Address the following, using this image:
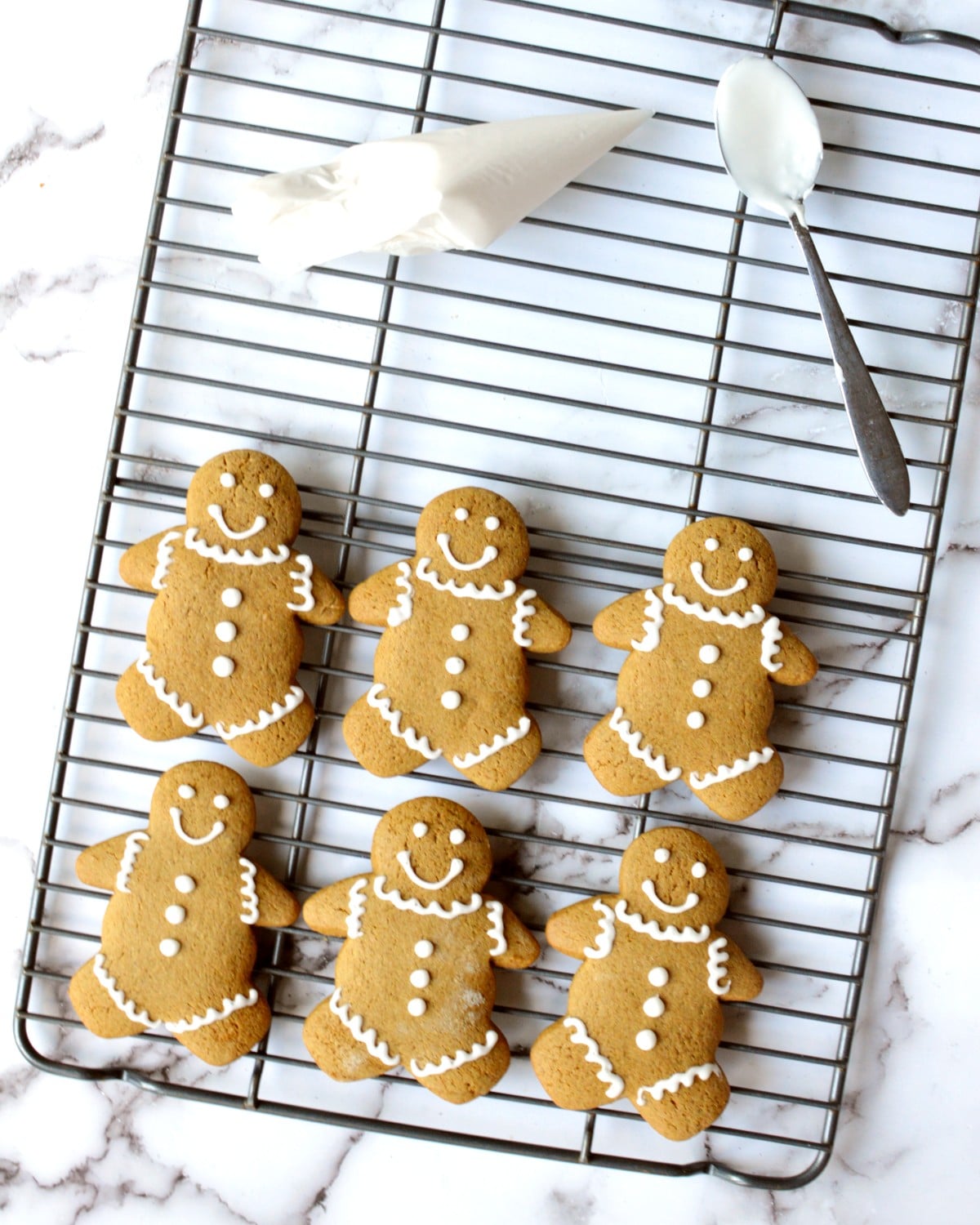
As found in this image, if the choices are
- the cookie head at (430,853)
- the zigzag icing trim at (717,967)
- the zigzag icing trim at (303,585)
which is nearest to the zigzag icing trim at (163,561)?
the zigzag icing trim at (303,585)

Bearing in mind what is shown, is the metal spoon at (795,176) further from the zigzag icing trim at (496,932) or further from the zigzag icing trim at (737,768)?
the zigzag icing trim at (496,932)

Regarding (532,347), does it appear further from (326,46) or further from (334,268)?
(326,46)

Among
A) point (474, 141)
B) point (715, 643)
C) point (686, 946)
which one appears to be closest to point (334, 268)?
point (474, 141)

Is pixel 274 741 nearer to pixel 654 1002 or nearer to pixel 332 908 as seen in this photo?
pixel 332 908

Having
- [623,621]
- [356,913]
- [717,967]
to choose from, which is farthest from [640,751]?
[356,913]

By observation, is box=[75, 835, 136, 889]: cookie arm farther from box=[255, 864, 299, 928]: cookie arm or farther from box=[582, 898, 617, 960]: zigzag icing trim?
box=[582, 898, 617, 960]: zigzag icing trim
